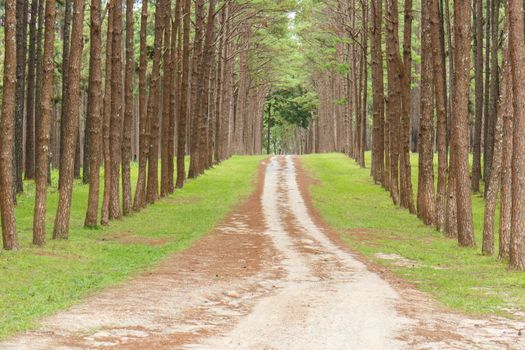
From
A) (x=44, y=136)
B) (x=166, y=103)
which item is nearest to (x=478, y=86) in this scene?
(x=166, y=103)

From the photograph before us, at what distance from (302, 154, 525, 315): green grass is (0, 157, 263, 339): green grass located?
16.2ft

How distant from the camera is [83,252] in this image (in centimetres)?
1909

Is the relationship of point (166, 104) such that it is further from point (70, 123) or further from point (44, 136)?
point (44, 136)

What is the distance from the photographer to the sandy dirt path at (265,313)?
372 inches

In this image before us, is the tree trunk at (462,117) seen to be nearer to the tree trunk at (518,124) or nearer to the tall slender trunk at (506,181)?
the tall slender trunk at (506,181)

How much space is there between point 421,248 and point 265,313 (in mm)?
11225

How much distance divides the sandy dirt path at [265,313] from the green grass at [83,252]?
63 cm

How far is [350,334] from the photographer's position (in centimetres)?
988

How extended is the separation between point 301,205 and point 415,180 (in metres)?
11.9

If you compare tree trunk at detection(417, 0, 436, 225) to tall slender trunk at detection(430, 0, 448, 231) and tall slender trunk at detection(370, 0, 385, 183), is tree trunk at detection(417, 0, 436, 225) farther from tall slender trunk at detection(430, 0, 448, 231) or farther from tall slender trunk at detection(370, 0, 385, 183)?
tall slender trunk at detection(370, 0, 385, 183)

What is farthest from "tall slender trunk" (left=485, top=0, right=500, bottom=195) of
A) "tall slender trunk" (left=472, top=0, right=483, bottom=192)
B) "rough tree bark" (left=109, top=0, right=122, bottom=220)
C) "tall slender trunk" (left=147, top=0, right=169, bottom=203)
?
"rough tree bark" (left=109, top=0, right=122, bottom=220)

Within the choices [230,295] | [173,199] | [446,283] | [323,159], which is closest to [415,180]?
[173,199]

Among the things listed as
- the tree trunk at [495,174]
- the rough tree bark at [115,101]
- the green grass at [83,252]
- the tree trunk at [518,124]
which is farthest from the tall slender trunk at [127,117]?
the tree trunk at [518,124]

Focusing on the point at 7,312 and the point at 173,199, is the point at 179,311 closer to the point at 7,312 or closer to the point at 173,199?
the point at 7,312
